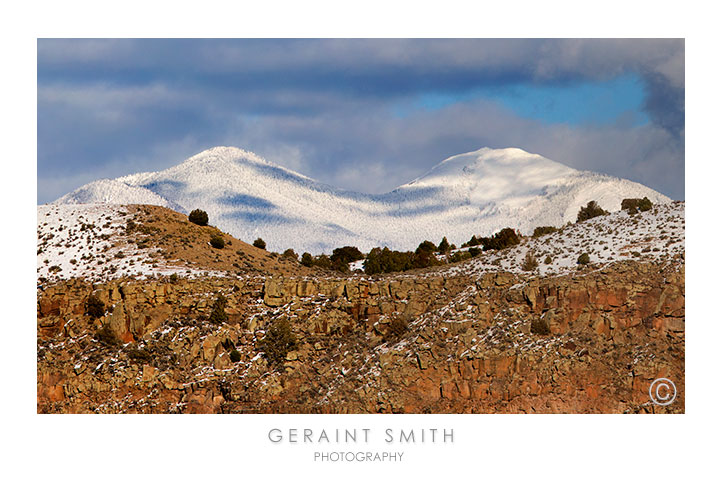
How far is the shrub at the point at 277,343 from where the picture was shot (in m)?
35.9

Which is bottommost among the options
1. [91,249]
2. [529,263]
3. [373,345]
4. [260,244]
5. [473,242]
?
[373,345]

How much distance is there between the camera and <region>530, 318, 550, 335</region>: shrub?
3533 centimetres

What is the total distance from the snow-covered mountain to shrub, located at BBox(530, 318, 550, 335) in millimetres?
24126

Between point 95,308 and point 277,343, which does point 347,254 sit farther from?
point 95,308

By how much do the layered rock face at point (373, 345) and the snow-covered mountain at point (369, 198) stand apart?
69.1 ft

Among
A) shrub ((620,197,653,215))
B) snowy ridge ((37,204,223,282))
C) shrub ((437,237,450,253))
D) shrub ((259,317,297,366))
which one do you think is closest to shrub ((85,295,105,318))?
snowy ridge ((37,204,223,282))

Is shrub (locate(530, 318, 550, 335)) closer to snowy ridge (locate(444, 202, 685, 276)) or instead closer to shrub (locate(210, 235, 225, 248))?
snowy ridge (locate(444, 202, 685, 276))

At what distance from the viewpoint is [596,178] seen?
195ft

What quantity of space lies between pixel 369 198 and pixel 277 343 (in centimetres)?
4263

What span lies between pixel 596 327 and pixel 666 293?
3.15 metres

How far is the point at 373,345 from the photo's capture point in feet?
122

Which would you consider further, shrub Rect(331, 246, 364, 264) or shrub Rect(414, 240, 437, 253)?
shrub Rect(414, 240, 437, 253)

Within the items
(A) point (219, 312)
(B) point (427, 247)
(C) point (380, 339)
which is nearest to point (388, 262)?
(B) point (427, 247)

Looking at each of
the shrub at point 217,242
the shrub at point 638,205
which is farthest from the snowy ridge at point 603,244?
the shrub at point 217,242
